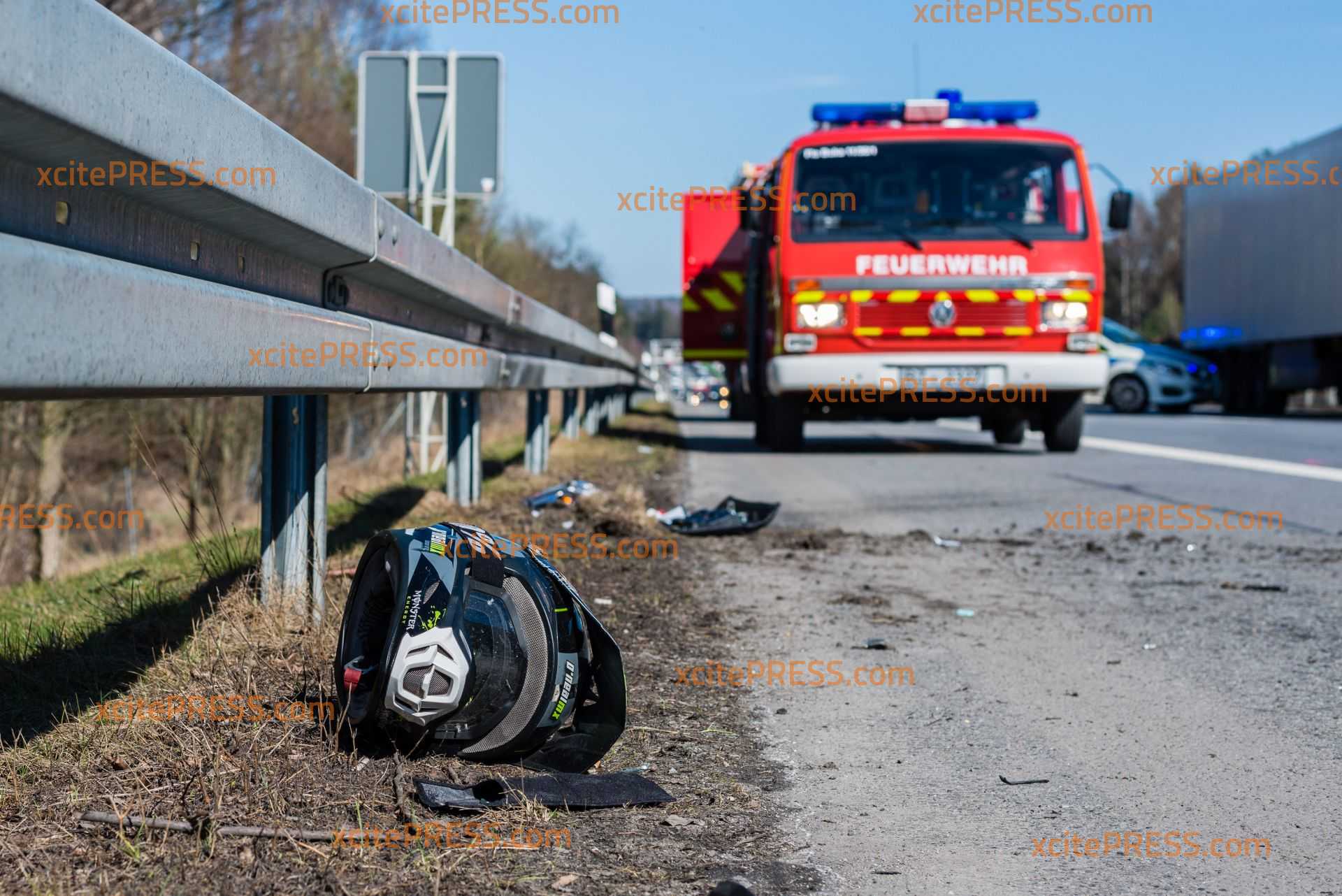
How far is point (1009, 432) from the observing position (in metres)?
14.5

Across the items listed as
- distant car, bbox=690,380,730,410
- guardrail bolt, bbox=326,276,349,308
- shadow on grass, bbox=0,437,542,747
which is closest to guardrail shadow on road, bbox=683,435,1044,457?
shadow on grass, bbox=0,437,542,747

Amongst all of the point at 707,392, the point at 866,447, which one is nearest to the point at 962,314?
the point at 866,447

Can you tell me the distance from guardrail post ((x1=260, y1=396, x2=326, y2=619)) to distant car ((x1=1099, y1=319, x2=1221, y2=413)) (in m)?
26.1

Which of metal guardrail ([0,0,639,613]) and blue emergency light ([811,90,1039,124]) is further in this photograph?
blue emergency light ([811,90,1039,124])

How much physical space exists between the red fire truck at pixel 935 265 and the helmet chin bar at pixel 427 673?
29.6ft

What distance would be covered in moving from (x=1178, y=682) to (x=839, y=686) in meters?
0.86

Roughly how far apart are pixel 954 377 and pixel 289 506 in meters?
8.40

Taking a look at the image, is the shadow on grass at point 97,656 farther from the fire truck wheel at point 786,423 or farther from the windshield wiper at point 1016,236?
the fire truck wheel at point 786,423

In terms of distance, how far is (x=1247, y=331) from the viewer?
2650 centimetres

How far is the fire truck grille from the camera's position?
1128cm

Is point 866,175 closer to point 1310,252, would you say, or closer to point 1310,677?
point 1310,677

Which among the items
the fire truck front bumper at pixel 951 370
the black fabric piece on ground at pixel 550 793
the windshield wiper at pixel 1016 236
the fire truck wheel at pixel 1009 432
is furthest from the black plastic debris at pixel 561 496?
the fire truck wheel at pixel 1009 432

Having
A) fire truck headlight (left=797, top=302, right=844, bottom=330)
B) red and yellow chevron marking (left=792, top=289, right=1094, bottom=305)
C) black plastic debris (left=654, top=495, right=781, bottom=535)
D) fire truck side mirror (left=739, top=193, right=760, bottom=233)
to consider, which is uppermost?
fire truck side mirror (left=739, top=193, right=760, bottom=233)

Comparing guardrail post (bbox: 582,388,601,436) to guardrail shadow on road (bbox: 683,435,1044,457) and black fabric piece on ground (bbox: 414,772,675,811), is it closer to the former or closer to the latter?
guardrail shadow on road (bbox: 683,435,1044,457)
